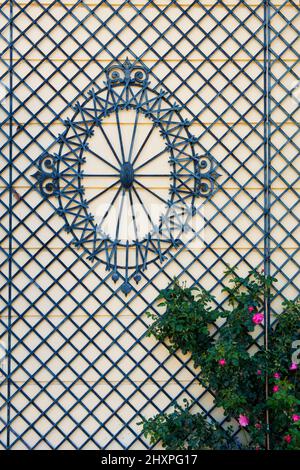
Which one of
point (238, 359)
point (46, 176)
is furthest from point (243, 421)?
point (46, 176)

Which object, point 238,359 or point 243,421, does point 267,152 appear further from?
point 243,421

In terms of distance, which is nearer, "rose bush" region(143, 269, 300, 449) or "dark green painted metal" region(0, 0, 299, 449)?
"rose bush" region(143, 269, 300, 449)

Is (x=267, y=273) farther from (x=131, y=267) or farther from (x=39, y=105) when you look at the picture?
(x=39, y=105)

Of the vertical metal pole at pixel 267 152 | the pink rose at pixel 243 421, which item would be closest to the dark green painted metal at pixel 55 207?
the vertical metal pole at pixel 267 152

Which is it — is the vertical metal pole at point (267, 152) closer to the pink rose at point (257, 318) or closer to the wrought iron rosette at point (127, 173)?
the pink rose at point (257, 318)

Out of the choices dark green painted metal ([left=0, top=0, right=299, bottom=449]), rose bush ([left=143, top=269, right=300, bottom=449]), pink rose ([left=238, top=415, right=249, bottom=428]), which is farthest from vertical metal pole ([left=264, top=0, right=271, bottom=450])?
pink rose ([left=238, top=415, right=249, bottom=428])

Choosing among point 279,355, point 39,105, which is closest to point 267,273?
point 279,355

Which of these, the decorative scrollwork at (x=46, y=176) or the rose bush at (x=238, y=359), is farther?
the decorative scrollwork at (x=46, y=176)

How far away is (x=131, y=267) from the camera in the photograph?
325cm

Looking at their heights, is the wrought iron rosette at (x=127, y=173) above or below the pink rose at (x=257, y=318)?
A: above

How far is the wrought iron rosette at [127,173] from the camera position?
3.25 metres

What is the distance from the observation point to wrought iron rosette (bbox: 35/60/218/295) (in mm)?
3248

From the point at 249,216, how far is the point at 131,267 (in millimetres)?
722

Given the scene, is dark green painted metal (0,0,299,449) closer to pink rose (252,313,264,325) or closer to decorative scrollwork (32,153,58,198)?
decorative scrollwork (32,153,58,198)
